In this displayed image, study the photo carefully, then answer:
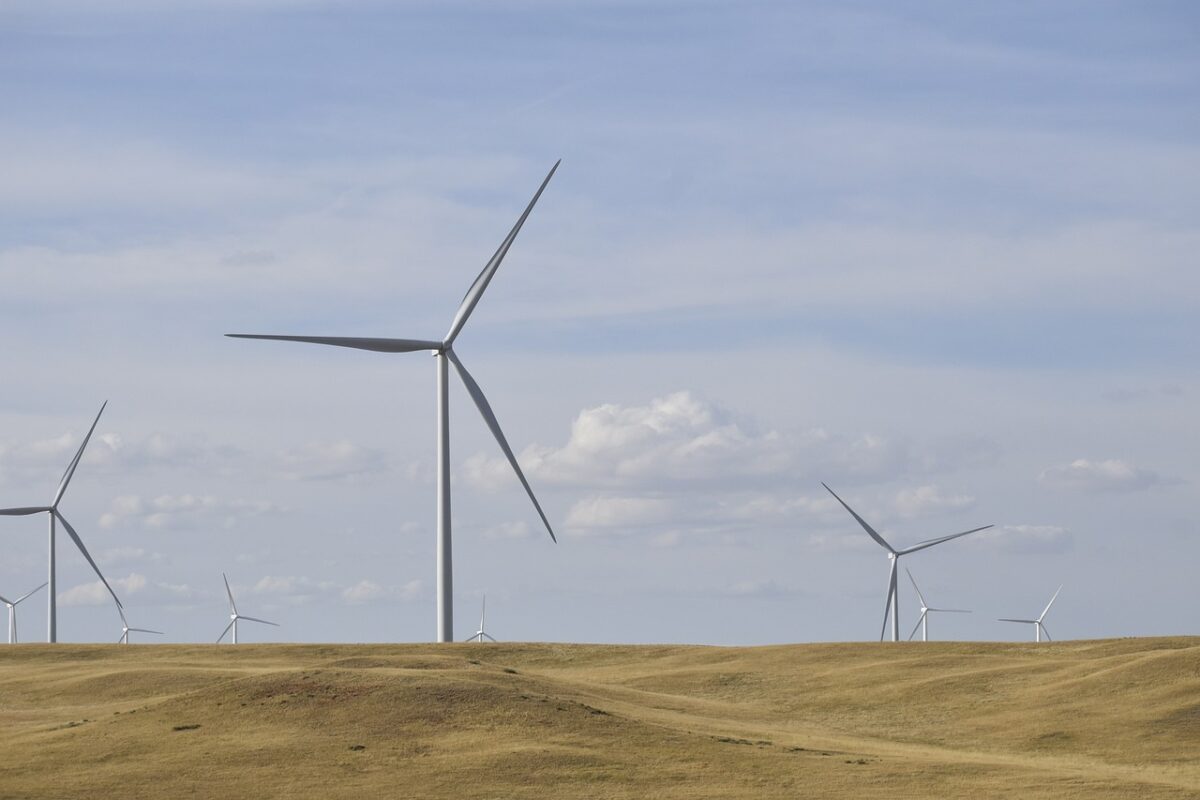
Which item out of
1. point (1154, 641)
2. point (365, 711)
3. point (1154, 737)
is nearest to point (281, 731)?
point (365, 711)

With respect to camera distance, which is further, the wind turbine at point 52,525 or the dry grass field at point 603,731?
the wind turbine at point 52,525

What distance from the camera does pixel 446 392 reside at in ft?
257

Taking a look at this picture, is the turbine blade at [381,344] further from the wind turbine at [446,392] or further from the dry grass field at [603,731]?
the dry grass field at [603,731]

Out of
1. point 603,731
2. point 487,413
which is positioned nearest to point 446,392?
point 487,413

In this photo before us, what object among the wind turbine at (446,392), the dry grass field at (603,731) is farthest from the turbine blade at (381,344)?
the dry grass field at (603,731)

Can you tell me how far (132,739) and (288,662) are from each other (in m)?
29.8

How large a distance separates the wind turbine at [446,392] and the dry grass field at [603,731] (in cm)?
338

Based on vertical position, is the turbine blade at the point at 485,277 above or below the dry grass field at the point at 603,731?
above

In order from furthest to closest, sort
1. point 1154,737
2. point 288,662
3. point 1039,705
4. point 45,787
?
point 288,662
point 1039,705
point 1154,737
point 45,787

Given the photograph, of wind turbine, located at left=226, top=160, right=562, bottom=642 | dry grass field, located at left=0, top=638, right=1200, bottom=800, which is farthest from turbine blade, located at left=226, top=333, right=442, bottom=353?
dry grass field, located at left=0, top=638, right=1200, bottom=800

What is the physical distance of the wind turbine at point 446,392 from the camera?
75375mm

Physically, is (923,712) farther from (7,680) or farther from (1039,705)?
(7,680)

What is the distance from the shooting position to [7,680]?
6881cm

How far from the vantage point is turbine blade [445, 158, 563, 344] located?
263 feet
